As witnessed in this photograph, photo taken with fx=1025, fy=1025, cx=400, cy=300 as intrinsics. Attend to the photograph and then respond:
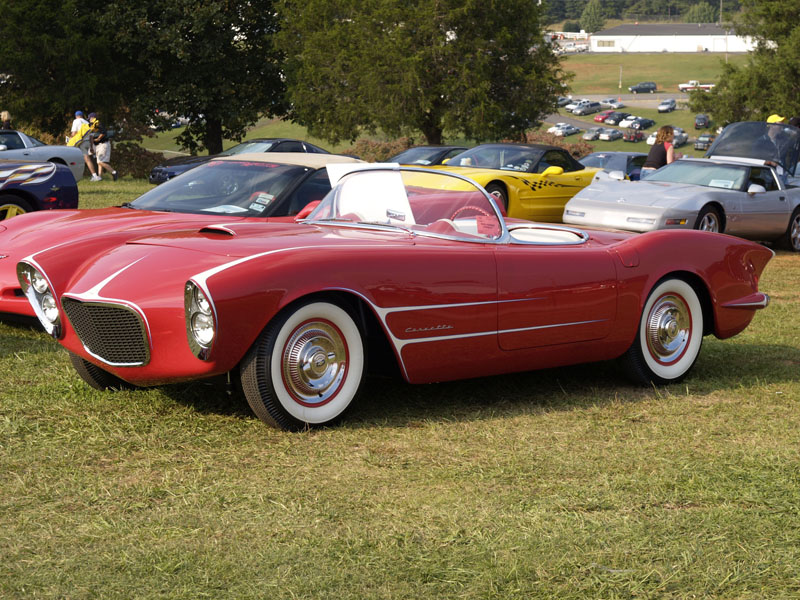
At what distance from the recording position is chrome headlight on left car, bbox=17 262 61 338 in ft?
17.9

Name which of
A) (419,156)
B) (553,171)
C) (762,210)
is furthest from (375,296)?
(419,156)

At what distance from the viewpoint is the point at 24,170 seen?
998 cm

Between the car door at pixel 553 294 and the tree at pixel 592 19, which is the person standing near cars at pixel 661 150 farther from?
the tree at pixel 592 19

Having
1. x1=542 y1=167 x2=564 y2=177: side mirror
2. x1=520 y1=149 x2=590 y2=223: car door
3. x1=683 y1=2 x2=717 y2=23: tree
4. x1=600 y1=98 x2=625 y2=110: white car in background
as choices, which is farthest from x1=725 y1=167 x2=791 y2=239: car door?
x1=683 y1=2 x2=717 y2=23: tree

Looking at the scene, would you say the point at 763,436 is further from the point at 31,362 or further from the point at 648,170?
the point at 648,170

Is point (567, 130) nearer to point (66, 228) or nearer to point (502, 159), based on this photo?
point (502, 159)

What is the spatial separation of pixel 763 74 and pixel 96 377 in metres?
43.3

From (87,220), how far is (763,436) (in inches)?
185

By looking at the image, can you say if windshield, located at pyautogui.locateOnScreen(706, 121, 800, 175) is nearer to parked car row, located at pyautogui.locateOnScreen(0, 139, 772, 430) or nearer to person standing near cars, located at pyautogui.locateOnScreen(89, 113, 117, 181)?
parked car row, located at pyautogui.locateOnScreen(0, 139, 772, 430)

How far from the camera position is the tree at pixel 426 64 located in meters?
33.2

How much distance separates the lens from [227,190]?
786cm

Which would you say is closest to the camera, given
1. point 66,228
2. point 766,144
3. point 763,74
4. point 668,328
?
point 668,328

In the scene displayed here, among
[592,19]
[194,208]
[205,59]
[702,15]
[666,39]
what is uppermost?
[592,19]

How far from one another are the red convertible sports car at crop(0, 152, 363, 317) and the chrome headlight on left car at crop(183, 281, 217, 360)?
6.99 feet
